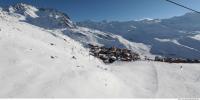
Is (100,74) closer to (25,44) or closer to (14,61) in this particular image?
(14,61)

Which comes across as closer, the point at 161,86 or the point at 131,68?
the point at 161,86

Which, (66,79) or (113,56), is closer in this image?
(66,79)

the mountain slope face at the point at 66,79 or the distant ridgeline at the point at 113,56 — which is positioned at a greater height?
the distant ridgeline at the point at 113,56

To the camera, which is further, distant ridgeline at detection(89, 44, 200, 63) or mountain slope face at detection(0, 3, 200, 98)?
distant ridgeline at detection(89, 44, 200, 63)

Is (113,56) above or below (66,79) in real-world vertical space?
above

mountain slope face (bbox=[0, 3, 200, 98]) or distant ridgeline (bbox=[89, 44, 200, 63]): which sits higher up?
distant ridgeline (bbox=[89, 44, 200, 63])

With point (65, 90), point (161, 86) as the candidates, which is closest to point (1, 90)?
point (65, 90)

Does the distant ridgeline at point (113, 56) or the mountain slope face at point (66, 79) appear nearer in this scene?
the mountain slope face at point (66, 79)

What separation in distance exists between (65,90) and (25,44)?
Result: 8.53m

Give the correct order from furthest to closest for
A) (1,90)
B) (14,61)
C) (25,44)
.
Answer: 1. (25,44)
2. (14,61)
3. (1,90)

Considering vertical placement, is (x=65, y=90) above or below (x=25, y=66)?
below

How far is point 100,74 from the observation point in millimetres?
18047

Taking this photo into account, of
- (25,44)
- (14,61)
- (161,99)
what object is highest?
(25,44)

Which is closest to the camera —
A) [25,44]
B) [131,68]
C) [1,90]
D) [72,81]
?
[1,90]
